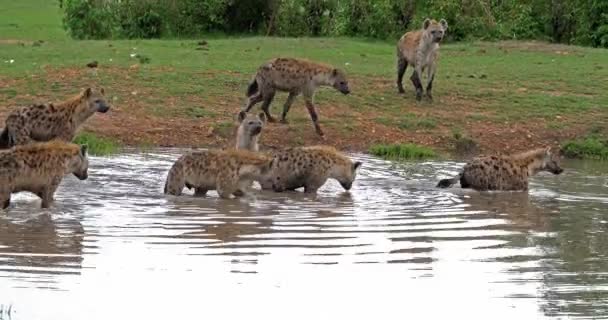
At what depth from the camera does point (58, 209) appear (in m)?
9.33

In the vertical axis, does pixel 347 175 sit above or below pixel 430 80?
below

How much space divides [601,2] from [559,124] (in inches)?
455

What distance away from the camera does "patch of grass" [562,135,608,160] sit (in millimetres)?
13977

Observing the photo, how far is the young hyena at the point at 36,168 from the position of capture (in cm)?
909

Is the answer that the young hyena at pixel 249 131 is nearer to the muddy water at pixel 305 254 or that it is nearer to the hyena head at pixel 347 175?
the muddy water at pixel 305 254

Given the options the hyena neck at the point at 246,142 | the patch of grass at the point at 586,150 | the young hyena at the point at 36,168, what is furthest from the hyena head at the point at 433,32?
the young hyena at the point at 36,168

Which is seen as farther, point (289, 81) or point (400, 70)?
point (400, 70)

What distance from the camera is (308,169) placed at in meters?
10.7

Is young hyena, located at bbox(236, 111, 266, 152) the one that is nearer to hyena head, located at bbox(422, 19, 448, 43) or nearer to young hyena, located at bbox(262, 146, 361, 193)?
young hyena, located at bbox(262, 146, 361, 193)

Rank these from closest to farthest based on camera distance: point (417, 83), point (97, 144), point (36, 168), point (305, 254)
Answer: point (305, 254), point (36, 168), point (97, 144), point (417, 83)

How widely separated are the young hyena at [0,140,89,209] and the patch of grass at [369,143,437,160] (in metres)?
4.32

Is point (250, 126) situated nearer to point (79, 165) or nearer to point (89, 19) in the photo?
point (79, 165)

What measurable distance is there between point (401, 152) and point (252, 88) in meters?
1.92

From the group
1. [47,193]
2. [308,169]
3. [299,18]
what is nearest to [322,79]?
[308,169]
